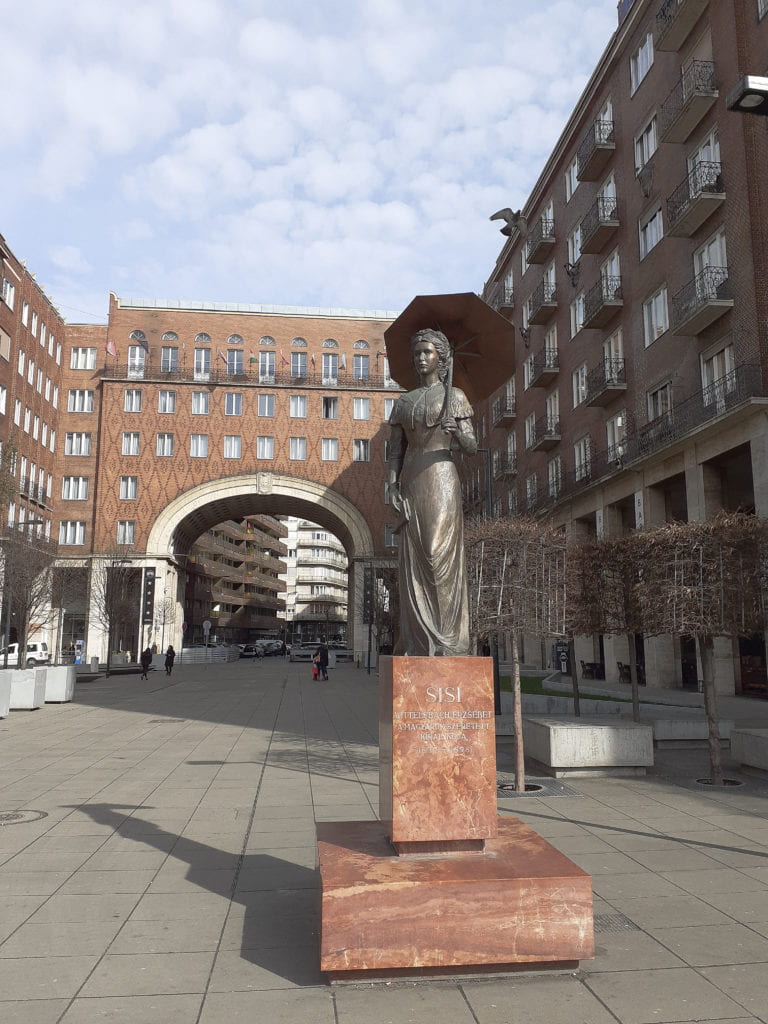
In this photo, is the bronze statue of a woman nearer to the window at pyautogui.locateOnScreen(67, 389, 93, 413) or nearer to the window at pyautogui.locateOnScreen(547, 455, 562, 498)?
the window at pyautogui.locateOnScreen(547, 455, 562, 498)

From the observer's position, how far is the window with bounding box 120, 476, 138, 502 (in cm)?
5506

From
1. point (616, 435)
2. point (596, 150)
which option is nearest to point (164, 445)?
point (616, 435)

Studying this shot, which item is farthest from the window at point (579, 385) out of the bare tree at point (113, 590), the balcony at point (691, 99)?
the bare tree at point (113, 590)

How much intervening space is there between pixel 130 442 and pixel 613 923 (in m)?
54.5

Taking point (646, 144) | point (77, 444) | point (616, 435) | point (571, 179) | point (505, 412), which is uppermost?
point (571, 179)

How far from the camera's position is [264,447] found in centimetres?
5684

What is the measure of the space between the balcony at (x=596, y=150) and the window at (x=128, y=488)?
116ft

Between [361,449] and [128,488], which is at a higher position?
[361,449]

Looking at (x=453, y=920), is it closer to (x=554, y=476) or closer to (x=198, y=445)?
(x=554, y=476)

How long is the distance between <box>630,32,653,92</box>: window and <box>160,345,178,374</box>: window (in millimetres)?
36475

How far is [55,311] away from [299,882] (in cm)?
5854

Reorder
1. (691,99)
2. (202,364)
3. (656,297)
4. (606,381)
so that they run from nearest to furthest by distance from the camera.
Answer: (691,99)
(656,297)
(606,381)
(202,364)

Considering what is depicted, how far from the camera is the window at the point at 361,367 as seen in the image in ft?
193

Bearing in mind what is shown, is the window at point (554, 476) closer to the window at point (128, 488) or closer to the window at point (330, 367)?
the window at point (330, 367)
